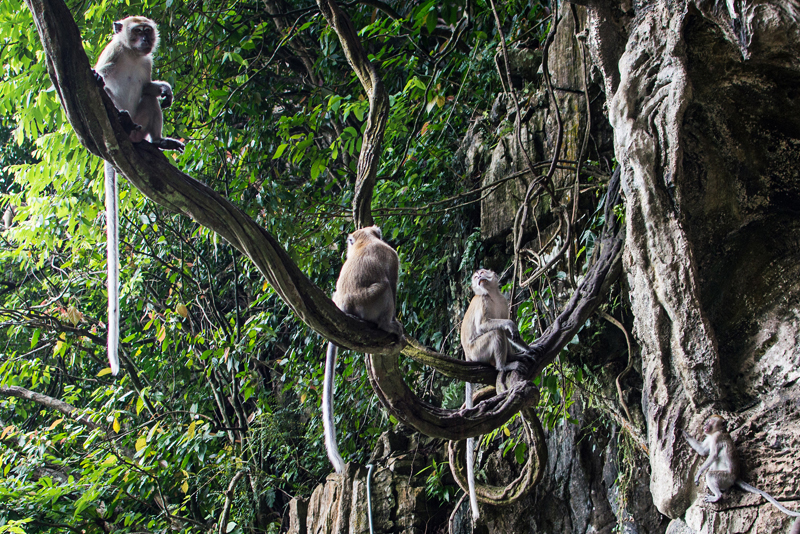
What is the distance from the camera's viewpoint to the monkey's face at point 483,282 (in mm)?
5203

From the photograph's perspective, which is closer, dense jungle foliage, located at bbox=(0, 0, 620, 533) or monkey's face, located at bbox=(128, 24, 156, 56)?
monkey's face, located at bbox=(128, 24, 156, 56)

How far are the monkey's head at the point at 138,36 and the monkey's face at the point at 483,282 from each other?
3.23 m

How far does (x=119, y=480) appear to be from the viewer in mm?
6430

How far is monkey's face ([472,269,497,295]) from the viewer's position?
17.1 ft

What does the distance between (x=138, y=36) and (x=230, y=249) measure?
4720mm

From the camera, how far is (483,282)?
5223 millimetres

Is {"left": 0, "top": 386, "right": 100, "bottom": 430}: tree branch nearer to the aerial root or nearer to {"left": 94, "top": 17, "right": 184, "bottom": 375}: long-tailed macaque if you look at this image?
the aerial root

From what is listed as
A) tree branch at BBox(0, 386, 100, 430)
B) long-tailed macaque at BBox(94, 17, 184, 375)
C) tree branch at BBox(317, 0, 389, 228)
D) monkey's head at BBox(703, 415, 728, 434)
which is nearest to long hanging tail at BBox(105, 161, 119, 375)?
long-tailed macaque at BBox(94, 17, 184, 375)

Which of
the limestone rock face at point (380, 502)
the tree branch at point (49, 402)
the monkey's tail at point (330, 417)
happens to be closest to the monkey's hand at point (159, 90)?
the monkey's tail at point (330, 417)

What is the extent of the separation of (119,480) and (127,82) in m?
5.06

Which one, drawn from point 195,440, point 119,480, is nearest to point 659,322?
point 195,440

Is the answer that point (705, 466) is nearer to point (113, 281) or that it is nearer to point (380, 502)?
point (113, 281)

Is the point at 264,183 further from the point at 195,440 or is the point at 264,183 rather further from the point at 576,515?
the point at 576,515

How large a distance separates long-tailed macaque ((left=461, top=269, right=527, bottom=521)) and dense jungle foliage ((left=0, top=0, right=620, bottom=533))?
1.29ft
